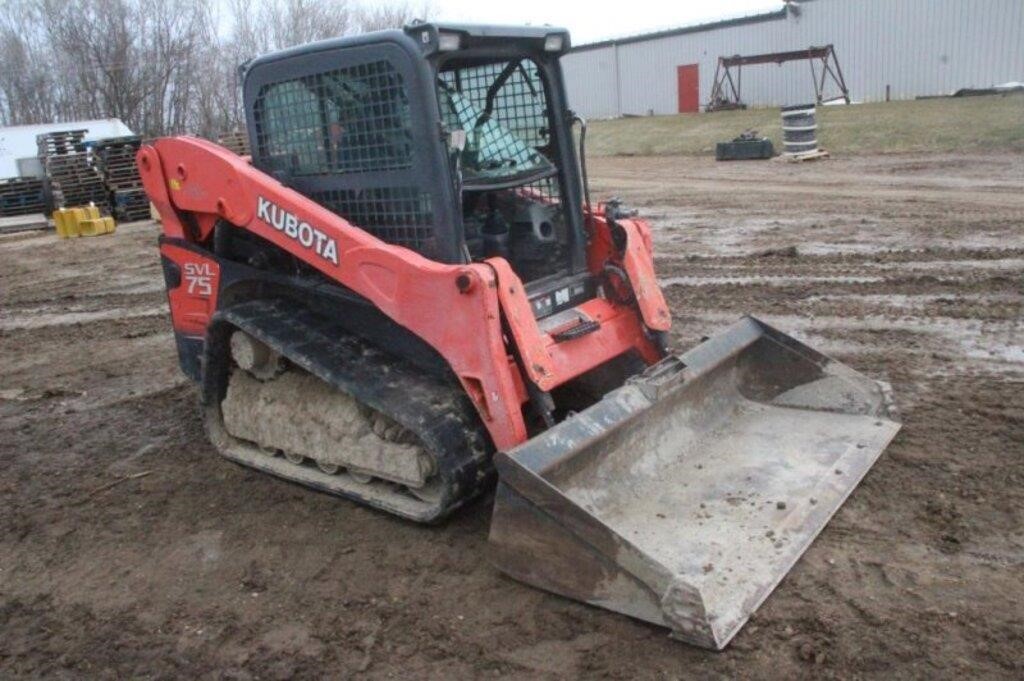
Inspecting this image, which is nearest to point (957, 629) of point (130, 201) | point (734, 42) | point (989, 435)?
point (989, 435)

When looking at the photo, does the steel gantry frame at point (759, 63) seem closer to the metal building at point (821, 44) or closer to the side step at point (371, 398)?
the metal building at point (821, 44)

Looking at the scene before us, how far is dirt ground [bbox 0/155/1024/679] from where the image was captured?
3.21 meters

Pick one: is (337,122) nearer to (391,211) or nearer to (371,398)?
(391,211)

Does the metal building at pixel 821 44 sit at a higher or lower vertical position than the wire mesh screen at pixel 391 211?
higher

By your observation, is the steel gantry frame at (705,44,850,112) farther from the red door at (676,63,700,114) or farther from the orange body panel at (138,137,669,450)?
the orange body panel at (138,137,669,450)

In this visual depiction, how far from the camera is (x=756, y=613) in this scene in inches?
131

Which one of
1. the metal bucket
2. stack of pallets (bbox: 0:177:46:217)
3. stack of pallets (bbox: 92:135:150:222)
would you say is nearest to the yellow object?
stack of pallets (bbox: 92:135:150:222)

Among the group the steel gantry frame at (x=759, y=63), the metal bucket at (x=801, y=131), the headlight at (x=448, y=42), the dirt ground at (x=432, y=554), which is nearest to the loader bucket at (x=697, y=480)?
the dirt ground at (x=432, y=554)

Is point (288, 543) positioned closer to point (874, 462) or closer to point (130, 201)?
point (874, 462)

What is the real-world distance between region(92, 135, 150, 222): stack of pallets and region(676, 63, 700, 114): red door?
22.0 metres

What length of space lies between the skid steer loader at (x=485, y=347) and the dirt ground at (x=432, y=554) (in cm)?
14

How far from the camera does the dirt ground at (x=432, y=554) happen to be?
3215 millimetres

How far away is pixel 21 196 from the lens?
20.0 meters

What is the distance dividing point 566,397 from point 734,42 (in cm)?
3214
